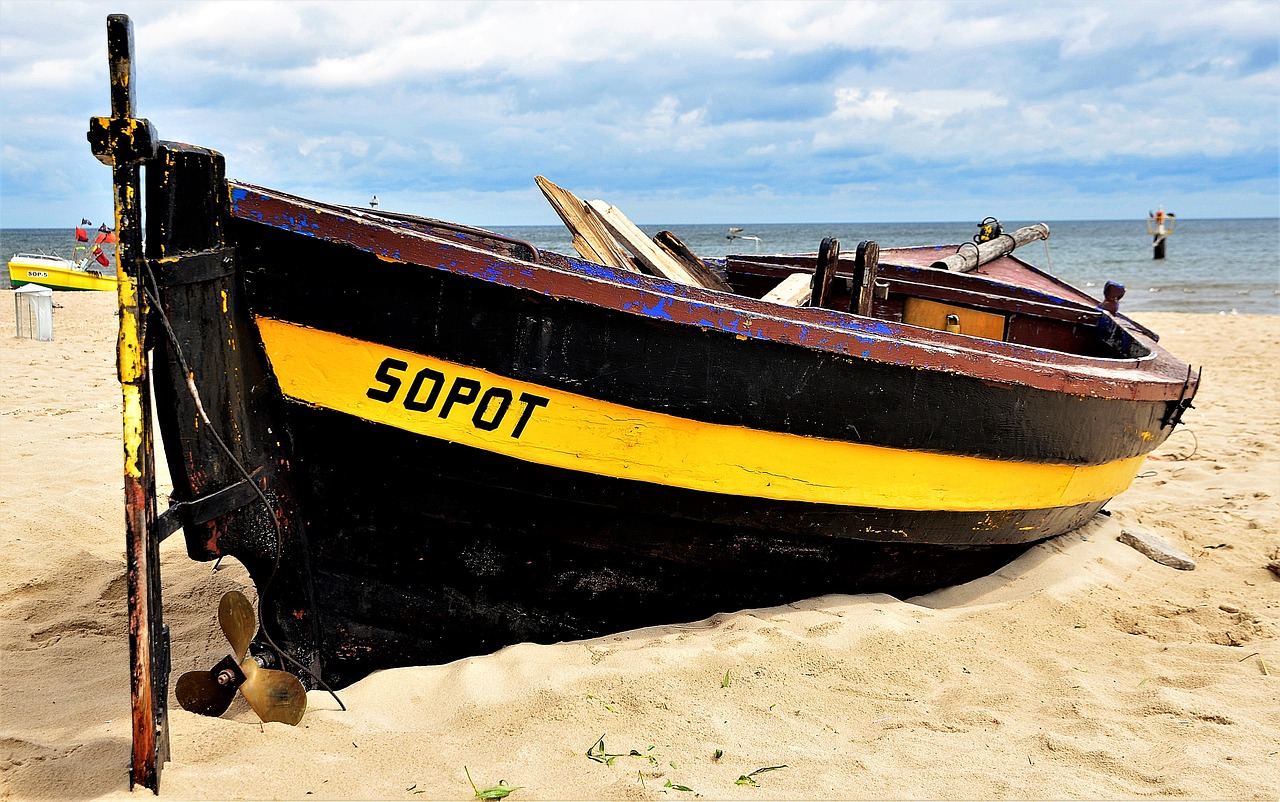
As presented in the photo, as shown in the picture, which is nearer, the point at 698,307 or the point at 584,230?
the point at 698,307

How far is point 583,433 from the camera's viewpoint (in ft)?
8.83

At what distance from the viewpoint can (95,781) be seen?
2.18 metres

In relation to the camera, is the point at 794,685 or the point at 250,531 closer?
the point at 250,531

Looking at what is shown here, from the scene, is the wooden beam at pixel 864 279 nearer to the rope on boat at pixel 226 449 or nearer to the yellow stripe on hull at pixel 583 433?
the yellow stripe on hull at pixel 583 433

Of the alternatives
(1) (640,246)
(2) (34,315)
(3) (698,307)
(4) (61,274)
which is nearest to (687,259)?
(1) (640,246)

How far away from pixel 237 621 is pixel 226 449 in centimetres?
49

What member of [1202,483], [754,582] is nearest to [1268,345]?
[1202,483]

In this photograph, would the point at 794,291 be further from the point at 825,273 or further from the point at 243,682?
the point at 243,682

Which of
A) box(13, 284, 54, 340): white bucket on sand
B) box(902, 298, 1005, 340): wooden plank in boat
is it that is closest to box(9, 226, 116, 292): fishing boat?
box(13, 284, 54, 340): white bucket on sand

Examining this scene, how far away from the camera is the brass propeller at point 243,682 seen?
2467mm

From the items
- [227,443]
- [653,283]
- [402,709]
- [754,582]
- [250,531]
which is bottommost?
[402,709]

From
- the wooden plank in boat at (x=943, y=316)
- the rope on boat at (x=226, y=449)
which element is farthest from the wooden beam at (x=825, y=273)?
the rope on boat at (x=226, y=449)

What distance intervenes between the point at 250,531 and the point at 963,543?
106 inches

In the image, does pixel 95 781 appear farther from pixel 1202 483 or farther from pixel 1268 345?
pixel 1268 345
